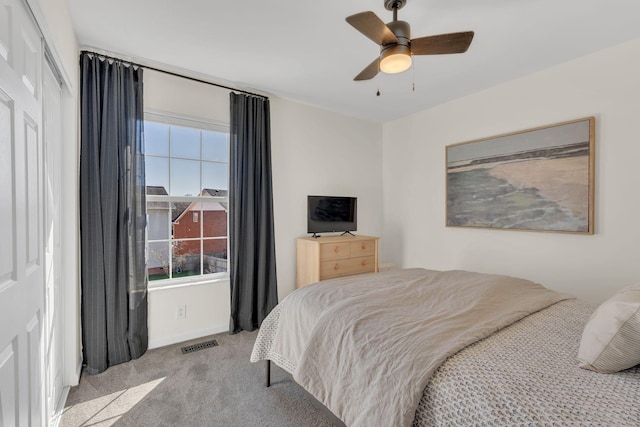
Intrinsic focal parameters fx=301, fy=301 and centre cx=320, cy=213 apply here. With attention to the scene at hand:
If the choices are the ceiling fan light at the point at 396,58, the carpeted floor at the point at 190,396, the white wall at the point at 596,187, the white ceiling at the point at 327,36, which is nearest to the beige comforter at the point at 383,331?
the carpeted floor at the point at 190,396

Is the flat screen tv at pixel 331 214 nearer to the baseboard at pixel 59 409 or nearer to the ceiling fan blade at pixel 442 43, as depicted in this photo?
the ceiling fan blade at pixel 442 43

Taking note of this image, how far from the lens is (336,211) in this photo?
12.6 ft

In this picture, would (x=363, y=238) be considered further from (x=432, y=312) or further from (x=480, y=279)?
(x=432, y=312)

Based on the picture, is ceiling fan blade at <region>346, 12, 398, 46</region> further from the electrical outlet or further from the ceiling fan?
the electrical outlet

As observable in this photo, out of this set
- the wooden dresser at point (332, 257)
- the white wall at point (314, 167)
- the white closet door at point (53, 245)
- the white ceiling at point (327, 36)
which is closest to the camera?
the white closet door at point (53, 245)

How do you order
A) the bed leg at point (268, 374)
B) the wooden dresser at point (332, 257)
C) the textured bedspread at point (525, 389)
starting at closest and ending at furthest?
the textured bedspread at point (525, 389) → the bed leg at point (268, 374) → the wooden dresser at point (332, 257)

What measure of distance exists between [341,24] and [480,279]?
6.97 feet

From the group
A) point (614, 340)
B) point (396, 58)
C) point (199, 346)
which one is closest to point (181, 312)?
point (199, 346)

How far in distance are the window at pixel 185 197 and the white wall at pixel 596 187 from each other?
246 cm

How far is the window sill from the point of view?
2.86 m

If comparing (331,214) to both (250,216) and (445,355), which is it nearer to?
(250,216)

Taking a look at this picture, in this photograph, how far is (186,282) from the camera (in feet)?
9.98

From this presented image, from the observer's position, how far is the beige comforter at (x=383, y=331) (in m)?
1.19

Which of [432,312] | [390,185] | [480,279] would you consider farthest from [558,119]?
[432,312]
